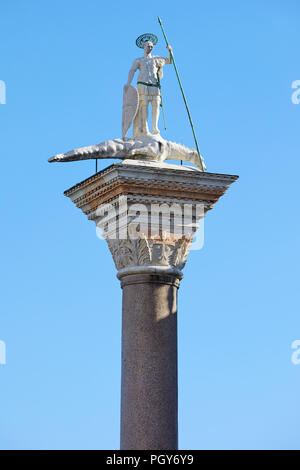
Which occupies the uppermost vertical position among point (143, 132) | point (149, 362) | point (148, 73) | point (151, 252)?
point (148, 73)

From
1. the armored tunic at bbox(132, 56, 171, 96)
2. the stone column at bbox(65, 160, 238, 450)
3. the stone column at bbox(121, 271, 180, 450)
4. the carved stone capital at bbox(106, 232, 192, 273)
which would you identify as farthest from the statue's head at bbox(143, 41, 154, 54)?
the stone column at bbox(121, 271, 180, 450)

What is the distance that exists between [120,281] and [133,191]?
4.89 ft

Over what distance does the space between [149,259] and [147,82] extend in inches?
127

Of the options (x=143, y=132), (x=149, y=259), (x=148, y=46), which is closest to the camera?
(x=149, y=259)

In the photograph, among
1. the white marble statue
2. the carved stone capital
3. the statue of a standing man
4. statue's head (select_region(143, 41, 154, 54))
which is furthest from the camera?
statue's head (select_region(143, 41, 154, 54))

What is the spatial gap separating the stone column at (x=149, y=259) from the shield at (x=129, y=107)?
951mm

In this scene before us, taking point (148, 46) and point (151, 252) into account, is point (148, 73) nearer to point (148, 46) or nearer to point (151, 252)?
point (148, 46)

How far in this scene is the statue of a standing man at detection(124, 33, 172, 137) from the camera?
788 inches

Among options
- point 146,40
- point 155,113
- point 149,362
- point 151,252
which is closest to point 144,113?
point 155,113

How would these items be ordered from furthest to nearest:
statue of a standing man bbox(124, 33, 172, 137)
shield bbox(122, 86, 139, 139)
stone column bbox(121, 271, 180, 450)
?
statue of a standing man bbox(124, 33, 172, 137), shield bbox(122, 86, 139, 139), stone column bbox(121, 271, 180, 450)

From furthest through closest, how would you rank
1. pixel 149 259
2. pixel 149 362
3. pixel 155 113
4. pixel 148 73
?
pixel 148 73 < pixel 155 113 < pixel 149 259 < pixel 149 362

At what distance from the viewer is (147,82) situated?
66.1 feet

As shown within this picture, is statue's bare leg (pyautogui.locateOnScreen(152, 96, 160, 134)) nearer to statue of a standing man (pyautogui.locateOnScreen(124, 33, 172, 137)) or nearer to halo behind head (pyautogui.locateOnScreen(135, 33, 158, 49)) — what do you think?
statue of a standing man (pyautogui.locateOnScreen(124, 33, 172, 137))

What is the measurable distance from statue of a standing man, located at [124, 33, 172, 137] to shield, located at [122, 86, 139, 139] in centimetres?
12
